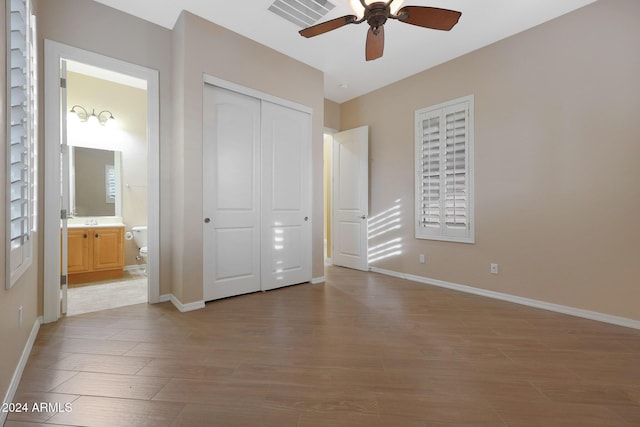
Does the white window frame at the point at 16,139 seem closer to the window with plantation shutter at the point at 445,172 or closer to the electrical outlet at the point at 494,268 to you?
the window with plantation shutter at the point at 445,172

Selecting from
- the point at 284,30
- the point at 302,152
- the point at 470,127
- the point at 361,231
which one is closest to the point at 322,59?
the point at 284,30

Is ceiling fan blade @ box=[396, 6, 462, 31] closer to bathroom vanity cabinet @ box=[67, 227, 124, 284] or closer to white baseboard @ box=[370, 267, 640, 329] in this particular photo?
white baseboard @ box=[370, 267, 640, 329]

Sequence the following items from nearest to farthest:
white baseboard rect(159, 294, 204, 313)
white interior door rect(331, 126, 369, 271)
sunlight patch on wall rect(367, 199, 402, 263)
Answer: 1. white baseboard rect(159, 294, 204, 313)
2. sunlight patch on wall rect(367, 199, 402, 263)
3. white interior door rect(331, 126, 369, 271)

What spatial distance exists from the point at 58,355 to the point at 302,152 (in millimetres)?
3083

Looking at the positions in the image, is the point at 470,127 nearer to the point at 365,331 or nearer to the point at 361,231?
the point at 361,231

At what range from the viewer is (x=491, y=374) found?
70.2 inches

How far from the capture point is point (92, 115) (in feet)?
13.8

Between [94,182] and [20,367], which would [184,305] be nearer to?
[20,367]

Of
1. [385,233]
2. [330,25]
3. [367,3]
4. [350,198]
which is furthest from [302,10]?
[385,233]

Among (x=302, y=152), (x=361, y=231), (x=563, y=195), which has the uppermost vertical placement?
(x=302, y=152)

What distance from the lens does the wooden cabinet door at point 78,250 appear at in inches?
149

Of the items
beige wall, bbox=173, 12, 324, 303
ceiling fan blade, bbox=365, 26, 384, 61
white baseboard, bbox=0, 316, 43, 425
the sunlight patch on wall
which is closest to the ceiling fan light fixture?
ceiling fan blade, bbox=365, 26, 384, 61

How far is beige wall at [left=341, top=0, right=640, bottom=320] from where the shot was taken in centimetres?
256

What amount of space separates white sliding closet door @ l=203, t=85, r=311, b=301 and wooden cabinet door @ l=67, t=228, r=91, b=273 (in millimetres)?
2109
